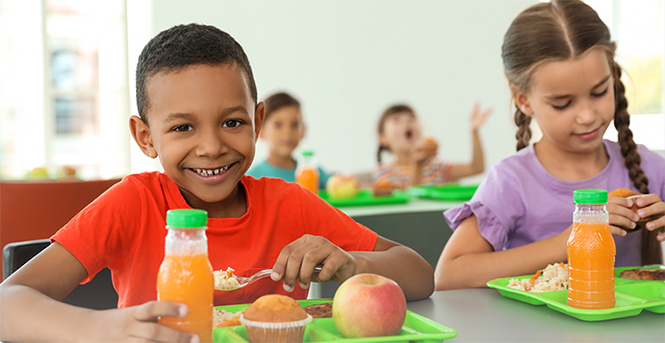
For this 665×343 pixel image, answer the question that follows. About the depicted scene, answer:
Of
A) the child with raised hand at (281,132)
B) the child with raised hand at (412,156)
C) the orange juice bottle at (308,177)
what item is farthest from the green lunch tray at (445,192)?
the child with raised hand at (281,132)

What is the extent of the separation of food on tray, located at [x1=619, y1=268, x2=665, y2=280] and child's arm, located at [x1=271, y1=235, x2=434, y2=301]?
36cm

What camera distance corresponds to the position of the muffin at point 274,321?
2.11 feet

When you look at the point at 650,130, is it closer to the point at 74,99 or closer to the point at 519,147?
the point at 519,147

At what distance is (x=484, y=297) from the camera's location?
3.20ft

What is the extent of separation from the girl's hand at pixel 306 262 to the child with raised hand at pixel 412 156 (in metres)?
2.05

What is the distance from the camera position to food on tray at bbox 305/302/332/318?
772 mm

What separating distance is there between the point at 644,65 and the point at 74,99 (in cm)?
426

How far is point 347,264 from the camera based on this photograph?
887 millimetres

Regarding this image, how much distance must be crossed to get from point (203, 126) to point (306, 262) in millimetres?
276

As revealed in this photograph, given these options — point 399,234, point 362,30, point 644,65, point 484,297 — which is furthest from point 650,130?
point 484,297

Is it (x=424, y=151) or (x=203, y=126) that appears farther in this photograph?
(x=424, y=151)

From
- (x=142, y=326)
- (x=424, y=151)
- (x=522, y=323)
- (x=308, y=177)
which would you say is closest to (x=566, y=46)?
(x=522, y=323)

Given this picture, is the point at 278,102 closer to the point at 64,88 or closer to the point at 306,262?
the point at 64,88

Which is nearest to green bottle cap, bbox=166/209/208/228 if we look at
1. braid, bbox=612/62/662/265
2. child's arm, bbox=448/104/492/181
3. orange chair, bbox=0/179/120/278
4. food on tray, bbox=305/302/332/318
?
food on tray, bbox=305/302/332/318
